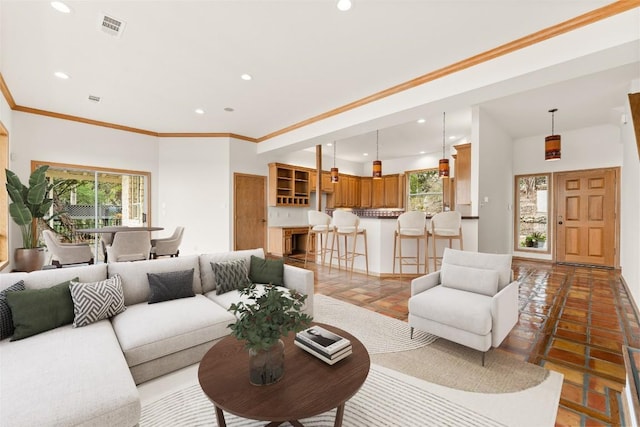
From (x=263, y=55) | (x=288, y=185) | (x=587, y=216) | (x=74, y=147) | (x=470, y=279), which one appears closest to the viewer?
(x=470, y=279)

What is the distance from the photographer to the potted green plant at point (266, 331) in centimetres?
131

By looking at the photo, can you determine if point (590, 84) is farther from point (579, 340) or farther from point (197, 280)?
point (197, 280)

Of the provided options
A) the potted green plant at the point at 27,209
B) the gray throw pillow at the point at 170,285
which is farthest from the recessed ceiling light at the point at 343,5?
the potted green plant at the point at 27,209

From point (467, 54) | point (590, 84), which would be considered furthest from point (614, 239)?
point (467, 54)

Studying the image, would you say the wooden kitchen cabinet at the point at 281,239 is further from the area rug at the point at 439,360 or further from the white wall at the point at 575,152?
the white wall at the point at 575,152

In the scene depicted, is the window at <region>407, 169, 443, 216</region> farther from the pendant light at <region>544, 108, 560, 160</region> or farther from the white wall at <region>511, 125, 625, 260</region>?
the pendant light at <region>544, 108, 560, 160</region>

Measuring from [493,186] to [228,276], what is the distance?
16.9 feet

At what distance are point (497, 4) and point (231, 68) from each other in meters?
2.98

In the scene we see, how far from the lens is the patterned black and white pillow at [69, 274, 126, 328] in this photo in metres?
2.01

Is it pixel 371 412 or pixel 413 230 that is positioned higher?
pixel 413 230

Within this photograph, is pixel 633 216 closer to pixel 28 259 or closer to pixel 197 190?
pixel 197 190

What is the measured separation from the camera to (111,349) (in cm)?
168

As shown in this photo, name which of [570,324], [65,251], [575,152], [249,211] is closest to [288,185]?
[249,211]

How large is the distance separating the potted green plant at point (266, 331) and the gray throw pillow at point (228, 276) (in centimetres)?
147
